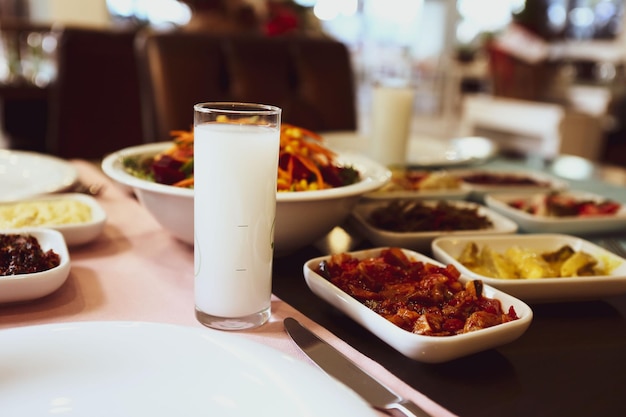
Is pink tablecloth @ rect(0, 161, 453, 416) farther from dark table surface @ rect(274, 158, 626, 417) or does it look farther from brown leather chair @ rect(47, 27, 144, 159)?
brown leather chair @ rect(47, 27, 144, 159)

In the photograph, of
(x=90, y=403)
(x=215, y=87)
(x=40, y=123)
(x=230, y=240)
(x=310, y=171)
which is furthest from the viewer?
(x=40, y=123)

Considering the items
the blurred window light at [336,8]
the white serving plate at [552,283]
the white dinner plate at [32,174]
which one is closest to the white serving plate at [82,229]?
the white dinner plate at [32,174]

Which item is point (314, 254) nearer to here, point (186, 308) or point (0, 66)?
point (186, 308)

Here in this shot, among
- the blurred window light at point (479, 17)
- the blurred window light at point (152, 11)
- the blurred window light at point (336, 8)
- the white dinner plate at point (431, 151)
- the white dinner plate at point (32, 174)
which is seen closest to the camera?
the white dinner plate at point (32, 174)

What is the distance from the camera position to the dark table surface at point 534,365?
2.02 ft

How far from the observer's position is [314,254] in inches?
41.4

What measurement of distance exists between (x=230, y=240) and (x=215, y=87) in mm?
1552

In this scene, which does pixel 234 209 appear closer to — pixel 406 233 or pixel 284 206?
pixel 284 206

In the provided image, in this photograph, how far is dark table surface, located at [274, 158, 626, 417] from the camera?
0.62 m

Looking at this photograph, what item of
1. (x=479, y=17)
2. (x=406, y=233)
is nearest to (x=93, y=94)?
(x=406, y=233)

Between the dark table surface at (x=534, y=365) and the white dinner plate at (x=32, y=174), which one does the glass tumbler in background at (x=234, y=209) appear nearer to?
the dark table surface at (x=534, y=365)

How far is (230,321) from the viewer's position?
0.73m

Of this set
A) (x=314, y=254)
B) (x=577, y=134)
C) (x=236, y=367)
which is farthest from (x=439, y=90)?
(x=236, y=367)

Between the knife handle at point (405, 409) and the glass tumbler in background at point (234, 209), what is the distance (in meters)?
0.23
